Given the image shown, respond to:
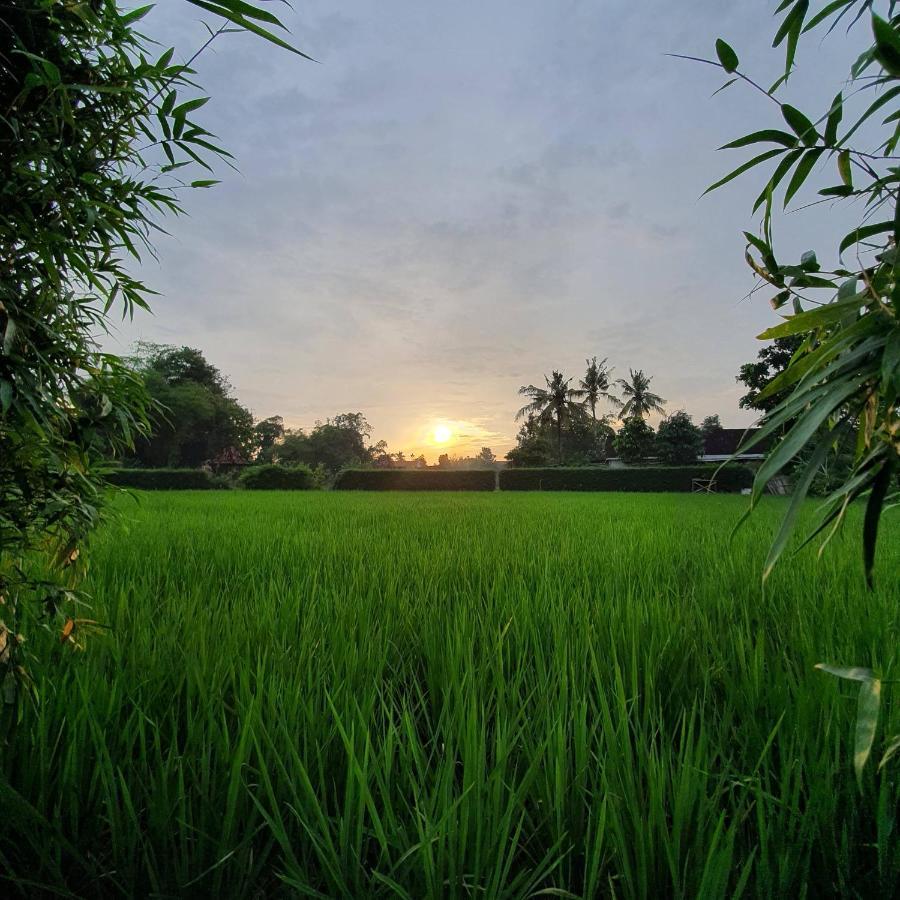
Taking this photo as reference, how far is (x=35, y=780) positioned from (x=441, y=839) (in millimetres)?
691

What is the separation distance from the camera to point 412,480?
70.9 feet

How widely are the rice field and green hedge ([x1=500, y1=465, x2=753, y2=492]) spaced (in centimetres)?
1941

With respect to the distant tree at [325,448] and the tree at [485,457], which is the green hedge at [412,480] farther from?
the tree at [485,457]

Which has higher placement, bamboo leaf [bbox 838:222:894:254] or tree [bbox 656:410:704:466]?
tree [bbox 656:410:704:466]

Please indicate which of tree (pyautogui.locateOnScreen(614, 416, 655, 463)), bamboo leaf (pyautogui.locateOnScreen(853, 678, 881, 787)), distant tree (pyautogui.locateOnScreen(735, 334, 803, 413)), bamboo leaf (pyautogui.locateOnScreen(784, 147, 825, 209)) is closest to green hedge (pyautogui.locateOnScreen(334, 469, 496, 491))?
distant tree (pyautogui.locateOnScreen(735, 334, 803, 413))

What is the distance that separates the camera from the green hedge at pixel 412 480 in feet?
69.0

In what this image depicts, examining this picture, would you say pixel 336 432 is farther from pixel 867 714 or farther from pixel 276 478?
pixel 867 714

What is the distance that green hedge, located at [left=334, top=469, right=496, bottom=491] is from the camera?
2103 cm

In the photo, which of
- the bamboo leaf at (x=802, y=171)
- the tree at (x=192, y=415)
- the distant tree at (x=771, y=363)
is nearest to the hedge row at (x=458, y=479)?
the distant tree at (x=771, y=363)

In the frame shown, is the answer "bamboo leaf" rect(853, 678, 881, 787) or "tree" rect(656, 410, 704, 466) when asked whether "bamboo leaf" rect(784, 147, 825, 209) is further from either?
"tree" rect(656, 410, 704, 466)

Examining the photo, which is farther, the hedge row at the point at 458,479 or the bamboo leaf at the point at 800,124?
the hedge row at the point at 458,479

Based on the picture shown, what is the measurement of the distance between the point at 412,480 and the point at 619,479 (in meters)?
8.53

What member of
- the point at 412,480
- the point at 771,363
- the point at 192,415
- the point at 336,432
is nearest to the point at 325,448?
the point at 336,432

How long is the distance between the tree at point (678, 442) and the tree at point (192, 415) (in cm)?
2819
